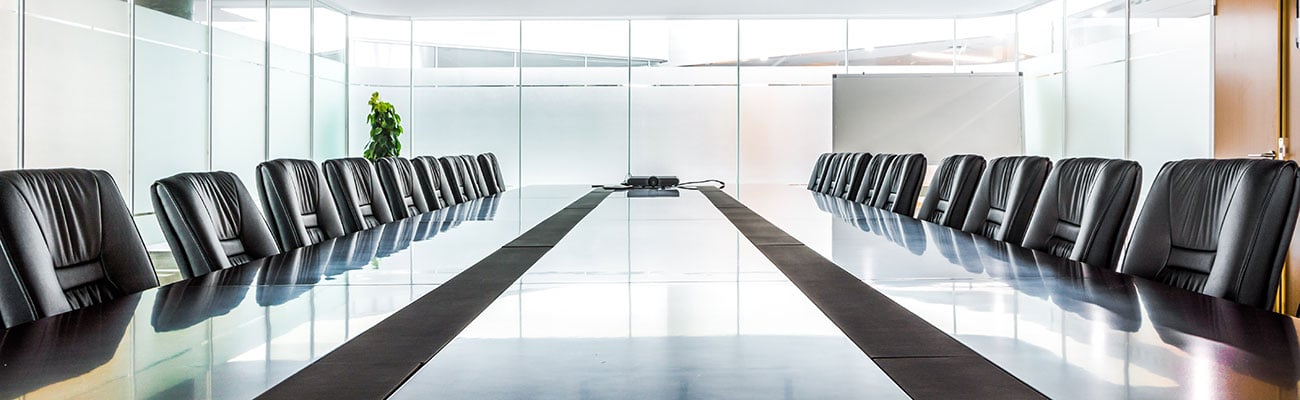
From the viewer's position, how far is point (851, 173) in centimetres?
682

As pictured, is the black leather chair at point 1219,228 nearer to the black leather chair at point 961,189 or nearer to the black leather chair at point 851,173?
the black leather chair at point 961,189

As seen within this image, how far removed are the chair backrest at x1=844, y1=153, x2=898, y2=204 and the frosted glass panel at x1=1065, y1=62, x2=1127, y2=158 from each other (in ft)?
14.3

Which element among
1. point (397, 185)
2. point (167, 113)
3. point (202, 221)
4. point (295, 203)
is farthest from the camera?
point (167, 113)

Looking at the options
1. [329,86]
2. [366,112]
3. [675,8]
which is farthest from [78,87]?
[675,8]

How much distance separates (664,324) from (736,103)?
10848 mm

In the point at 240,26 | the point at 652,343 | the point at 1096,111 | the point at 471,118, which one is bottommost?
the point at 652,343

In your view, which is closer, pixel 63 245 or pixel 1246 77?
pixel 63 245

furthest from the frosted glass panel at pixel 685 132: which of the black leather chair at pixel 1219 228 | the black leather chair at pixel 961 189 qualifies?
A: the black leather chair at pixel 1219 228

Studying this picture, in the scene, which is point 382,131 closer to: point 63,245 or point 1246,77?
point 1246,77

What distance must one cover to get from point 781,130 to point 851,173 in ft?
18.1

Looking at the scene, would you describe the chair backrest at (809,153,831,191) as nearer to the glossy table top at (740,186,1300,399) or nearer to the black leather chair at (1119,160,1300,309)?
the glossy table top at (740,186,1300,399)

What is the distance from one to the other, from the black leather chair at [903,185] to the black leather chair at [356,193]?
268cm

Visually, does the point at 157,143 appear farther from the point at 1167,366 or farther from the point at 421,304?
the point at 1167,366

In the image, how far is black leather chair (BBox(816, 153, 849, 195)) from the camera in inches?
302
